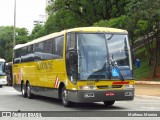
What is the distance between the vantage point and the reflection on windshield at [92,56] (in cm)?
1722

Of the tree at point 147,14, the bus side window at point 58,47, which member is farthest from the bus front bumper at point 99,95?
the tree at point 147,14

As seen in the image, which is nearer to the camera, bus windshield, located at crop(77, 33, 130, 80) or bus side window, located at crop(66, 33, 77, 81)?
bus windshield, located at crop(77, 33, 130, 80)

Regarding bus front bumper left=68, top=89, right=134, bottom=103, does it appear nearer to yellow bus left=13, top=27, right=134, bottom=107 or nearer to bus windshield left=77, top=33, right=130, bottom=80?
yellow bus left=13, top=27, right=134, bottom=107

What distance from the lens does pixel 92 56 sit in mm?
17500

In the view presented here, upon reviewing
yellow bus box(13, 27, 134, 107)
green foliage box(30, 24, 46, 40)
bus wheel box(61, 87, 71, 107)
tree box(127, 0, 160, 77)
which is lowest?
bus wheel box(61, 87, 71, 107)

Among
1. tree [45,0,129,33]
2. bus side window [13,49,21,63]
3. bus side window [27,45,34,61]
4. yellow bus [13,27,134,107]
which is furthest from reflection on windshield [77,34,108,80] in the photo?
tree [45,0,129,33]

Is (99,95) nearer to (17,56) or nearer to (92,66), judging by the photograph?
(92,66)

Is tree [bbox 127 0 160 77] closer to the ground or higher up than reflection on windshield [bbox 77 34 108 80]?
higher up

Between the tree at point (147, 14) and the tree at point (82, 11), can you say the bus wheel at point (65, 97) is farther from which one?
the tree at point (82, 11)

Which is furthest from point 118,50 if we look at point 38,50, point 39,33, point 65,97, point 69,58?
point 39,33

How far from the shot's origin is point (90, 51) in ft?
57.5

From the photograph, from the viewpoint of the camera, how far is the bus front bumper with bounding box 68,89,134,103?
17047 millimetres

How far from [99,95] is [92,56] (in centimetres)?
154

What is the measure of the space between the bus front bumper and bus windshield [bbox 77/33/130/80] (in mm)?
557
